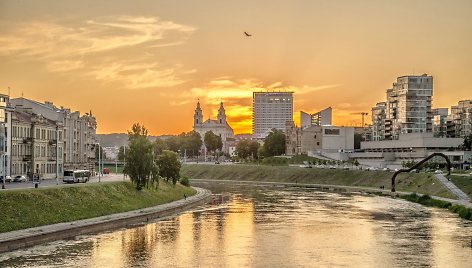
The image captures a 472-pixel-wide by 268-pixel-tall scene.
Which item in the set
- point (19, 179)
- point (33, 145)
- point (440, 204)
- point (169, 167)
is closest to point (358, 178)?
point (169, 167)

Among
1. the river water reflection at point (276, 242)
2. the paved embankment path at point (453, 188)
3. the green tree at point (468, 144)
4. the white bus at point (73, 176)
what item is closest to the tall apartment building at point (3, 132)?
the white bus at point (73, 176)

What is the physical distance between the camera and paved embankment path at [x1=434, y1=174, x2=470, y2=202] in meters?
106

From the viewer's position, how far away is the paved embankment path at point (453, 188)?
348 feet

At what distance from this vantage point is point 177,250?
188ft

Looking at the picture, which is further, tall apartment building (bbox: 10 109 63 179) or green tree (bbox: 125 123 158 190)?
tall apartment building (bbox: 10 109 63 179)

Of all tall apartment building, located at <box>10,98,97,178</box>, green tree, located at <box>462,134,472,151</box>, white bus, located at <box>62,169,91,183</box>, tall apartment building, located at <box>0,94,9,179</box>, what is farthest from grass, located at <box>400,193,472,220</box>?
green tree, located at <box>462,134,472,151</box>

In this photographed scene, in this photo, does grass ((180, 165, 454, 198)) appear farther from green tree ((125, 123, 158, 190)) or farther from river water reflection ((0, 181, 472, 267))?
green tree ((125, 123, 158, 190))

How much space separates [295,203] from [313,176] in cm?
6971

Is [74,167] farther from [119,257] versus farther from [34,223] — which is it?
[119,257]

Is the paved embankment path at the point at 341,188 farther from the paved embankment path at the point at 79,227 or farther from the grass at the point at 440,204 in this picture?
the paved embankment path at the point at 79,227

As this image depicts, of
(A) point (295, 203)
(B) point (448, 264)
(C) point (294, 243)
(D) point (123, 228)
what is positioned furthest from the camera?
(A) point (295, 203)

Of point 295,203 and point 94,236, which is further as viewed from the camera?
point 295,203

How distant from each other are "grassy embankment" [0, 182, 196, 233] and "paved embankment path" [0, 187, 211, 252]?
129 cm

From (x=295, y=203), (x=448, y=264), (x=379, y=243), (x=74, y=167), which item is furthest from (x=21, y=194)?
(x=74, y=167)
